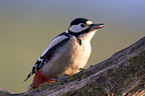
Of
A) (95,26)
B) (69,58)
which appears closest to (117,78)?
(69,58)

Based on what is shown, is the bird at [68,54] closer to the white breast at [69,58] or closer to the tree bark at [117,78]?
the white breast at [69,58]

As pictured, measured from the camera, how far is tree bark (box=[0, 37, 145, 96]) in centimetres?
158

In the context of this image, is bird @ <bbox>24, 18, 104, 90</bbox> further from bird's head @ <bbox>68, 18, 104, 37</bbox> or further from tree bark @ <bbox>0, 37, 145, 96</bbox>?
tree bark @ <bbox>0, 37, 145, 96</bbox>

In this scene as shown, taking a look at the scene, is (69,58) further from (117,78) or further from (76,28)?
(117,78)

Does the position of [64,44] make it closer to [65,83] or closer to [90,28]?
[90,28]

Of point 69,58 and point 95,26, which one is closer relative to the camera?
point 69,58

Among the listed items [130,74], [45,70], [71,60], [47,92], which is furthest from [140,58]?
[45,70]

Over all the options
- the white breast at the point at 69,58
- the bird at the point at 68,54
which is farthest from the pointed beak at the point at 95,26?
the white breast at the point at 69,58

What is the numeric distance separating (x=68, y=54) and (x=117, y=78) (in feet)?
3.48

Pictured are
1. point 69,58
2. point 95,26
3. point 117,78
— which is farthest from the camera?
point 95,26

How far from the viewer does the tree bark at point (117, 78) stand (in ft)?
5.18

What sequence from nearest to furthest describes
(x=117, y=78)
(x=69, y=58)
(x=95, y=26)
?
(x=117, y=78) < (x=69, y=58) < (x=95, y=26)

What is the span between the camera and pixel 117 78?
161 centimetres

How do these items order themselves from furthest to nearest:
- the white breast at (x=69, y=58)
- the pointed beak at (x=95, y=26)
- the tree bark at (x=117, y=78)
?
the pointed beak at (x=95, y=26)
the white breast at (x=69, y=58)
the tree bark at (x=117, y=78)
